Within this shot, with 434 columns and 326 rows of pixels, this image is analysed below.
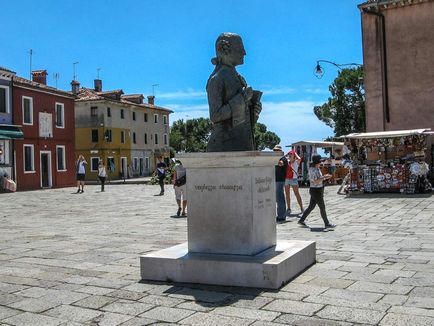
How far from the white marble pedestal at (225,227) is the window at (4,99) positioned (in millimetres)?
26672

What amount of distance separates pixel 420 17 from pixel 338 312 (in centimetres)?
2226

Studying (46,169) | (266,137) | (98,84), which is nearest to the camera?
(46,169)

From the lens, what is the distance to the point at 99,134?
5259 cm

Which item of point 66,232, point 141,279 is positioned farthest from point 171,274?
point 66,232

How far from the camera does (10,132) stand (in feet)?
95.9

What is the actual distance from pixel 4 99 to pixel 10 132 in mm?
2018

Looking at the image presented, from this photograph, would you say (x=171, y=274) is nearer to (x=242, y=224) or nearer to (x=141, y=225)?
(x=242, y=224)

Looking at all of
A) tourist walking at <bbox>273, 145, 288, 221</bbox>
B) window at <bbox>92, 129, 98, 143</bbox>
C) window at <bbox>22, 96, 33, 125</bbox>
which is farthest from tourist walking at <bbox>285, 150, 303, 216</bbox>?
window at <bbox>92, 129, 98, 143</bbox>

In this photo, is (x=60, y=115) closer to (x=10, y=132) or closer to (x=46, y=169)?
(x=46, y=169)

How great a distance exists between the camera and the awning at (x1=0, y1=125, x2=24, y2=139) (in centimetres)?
2873

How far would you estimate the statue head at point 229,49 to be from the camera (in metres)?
6.10

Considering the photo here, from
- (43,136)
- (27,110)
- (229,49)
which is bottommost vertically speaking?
(229,49)

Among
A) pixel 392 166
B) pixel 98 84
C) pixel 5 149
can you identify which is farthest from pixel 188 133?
pixel 392 166

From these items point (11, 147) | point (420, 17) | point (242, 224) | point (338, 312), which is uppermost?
point (420, 17)
